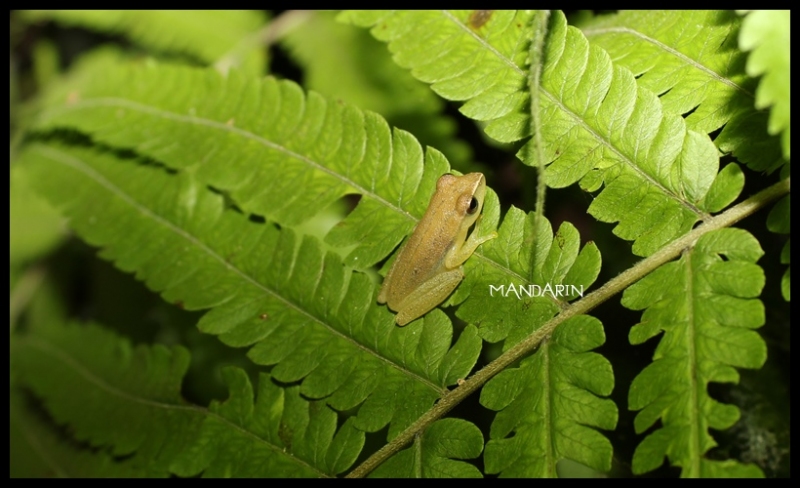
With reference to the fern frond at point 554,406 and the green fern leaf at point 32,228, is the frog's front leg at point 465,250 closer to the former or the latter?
the fern frond at point 554,406

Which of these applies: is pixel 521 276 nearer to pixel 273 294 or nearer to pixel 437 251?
pixel 437 251

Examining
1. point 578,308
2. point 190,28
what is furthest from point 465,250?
point 190,28

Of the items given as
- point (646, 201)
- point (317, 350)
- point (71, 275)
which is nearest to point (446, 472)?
point (317, 350)

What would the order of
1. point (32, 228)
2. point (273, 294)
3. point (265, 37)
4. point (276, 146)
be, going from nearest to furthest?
point (273, 294) < point (276, 146) < point (265, 37) < point (32, 228)

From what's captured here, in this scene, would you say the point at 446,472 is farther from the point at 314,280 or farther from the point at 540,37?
the point at 540,37

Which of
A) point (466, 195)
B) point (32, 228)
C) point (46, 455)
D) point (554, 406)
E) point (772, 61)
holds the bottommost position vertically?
point (46, 455)

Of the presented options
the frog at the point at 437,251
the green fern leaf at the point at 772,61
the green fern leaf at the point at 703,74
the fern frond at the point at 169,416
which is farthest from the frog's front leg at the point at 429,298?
the green fern leaf at the point at 772,61
